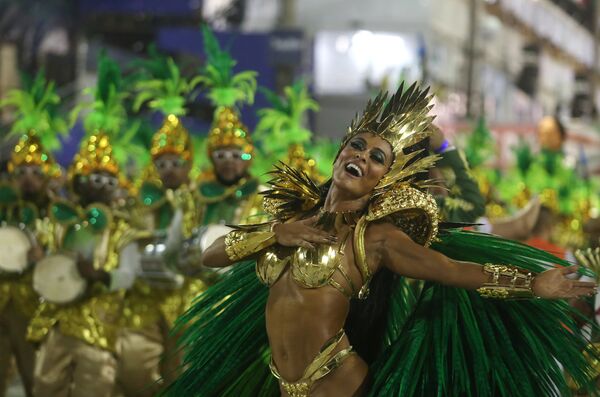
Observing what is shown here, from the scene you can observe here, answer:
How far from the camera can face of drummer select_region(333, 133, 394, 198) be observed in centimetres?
354

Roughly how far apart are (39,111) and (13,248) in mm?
1176

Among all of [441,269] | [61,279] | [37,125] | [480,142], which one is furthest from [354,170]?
[480,142]

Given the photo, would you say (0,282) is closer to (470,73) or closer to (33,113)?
(33,113)

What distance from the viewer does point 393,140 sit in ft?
11.9

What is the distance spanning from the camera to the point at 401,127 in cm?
364

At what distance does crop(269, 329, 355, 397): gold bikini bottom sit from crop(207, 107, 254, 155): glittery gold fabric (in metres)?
3.00

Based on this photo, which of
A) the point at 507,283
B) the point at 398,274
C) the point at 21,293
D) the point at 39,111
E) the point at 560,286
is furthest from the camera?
the point at 39,111

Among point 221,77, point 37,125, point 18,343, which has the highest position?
point 221,77

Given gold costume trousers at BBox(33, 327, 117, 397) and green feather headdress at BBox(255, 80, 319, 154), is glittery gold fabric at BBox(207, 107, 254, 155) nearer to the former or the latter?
green feather headdress at BBox(255, 80, 319, 154)

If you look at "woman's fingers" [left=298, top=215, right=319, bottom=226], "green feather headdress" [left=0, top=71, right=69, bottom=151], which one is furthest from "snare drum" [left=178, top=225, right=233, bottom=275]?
"woman's fingers" [left=298, top=215, right=319, bottom=226]

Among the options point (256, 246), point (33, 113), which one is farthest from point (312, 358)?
point (33, 113)

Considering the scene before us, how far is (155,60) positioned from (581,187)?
6541 millimetres

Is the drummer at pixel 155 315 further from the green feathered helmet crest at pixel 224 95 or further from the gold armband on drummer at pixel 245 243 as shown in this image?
the gold armband on drummer at pixel 245 243

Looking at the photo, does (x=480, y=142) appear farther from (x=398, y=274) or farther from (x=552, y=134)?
(x=398, y=274)
